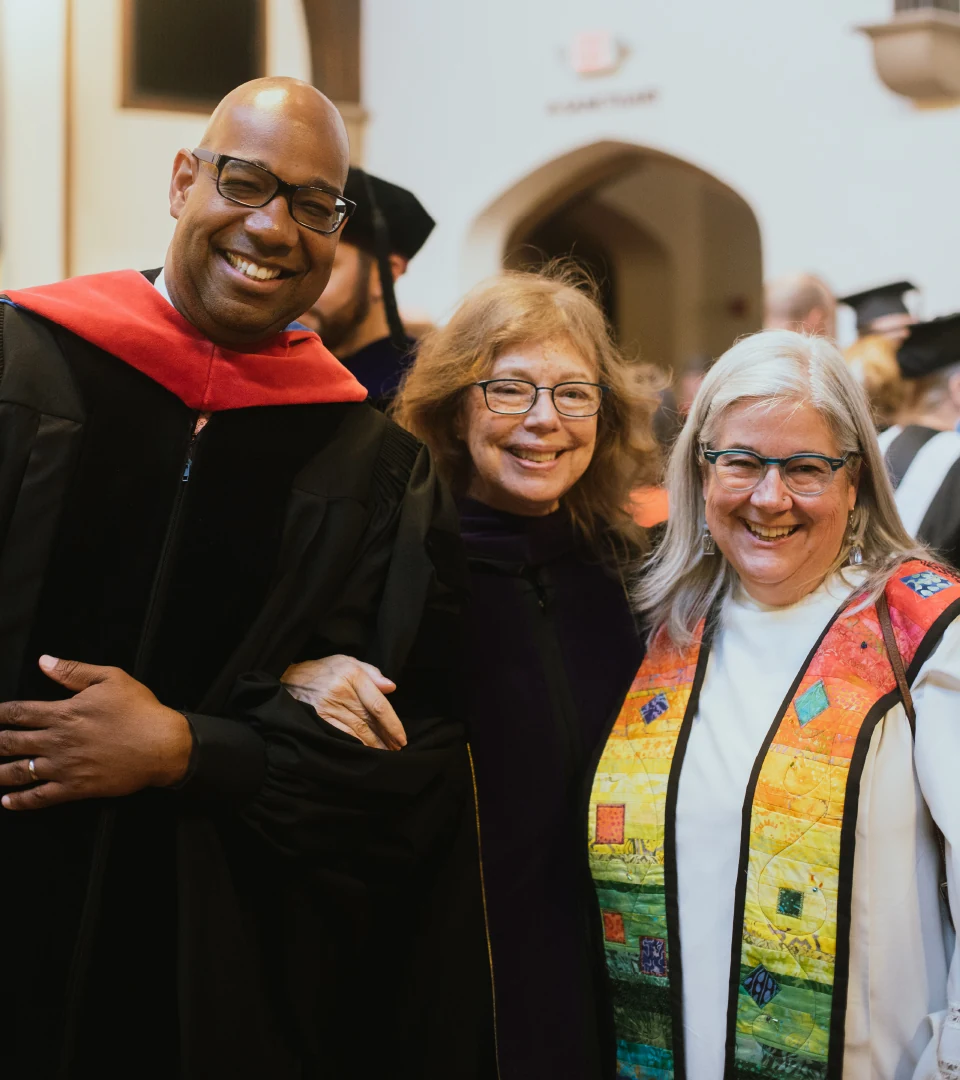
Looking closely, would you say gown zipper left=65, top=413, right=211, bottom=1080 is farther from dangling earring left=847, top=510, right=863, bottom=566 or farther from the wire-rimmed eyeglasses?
dangling earring left=847, top=510, right=863, bottom=566

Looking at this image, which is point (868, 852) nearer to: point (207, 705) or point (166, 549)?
point (207, 705)

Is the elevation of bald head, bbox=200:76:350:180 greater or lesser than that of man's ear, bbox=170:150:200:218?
greater

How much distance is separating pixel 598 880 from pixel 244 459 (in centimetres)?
98

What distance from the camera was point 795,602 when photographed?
2207 millimetres

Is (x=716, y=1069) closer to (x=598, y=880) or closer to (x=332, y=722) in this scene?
(x=598, y=880)

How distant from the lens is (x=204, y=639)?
1.92 metres

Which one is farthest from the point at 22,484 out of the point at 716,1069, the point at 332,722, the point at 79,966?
the point at 716,1069

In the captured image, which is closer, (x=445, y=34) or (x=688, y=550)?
(x=688, y=550)

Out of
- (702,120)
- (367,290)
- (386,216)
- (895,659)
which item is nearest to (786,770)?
(895,659)

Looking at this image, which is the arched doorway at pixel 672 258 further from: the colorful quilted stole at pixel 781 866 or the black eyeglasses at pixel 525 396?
the colorful quilted stole at pixel 781 866

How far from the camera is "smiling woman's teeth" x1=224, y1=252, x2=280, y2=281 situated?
192 cm

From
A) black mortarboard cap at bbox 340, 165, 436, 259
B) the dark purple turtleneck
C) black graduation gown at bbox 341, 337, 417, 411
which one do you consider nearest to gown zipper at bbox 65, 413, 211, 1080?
the dark purple turtleneck

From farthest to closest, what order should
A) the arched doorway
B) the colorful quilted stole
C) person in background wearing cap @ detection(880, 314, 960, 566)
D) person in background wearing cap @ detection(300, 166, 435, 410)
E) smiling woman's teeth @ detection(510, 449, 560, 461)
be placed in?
the arched doorway < person in background wearing cap @ detection(880, 314, 960, 566) < person in background wearing cap @ detection(300, 166, 435, 410) < smiling woman's teeth @ detection(510, 449, 560, 461) < the colorful quilted stole

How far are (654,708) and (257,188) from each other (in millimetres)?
1143
